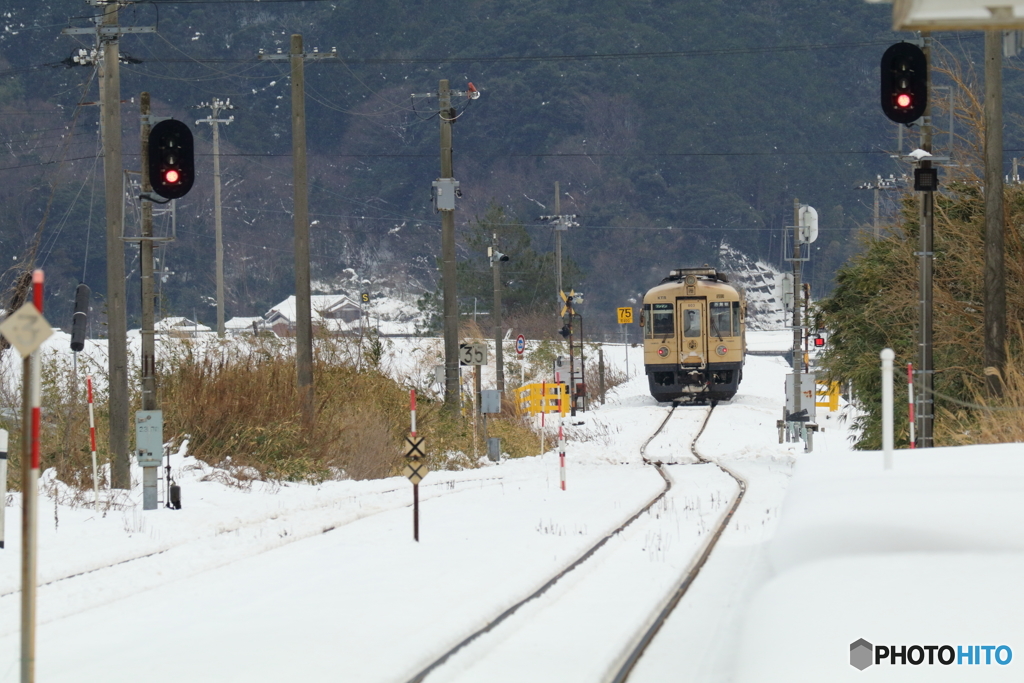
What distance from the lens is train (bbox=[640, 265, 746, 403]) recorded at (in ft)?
124

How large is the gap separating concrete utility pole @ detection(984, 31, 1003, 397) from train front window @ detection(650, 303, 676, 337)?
1939 cm

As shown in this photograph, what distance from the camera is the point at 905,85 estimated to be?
50.2 ft

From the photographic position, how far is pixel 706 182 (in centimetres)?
10938

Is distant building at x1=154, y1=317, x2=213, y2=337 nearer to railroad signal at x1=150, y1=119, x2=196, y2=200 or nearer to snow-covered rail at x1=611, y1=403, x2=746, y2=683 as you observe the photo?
railroad signal at x1=150, y1=119, x2=196, y2=200

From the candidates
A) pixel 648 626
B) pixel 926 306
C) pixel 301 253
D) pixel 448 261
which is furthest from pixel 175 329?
pixel 648 626

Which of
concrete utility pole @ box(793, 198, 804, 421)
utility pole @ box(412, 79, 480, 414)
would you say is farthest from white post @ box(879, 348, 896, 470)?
concrete utility pole @ box(793, 198, 804, 421)

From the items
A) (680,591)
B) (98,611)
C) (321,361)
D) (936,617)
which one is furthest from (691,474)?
(936,617)

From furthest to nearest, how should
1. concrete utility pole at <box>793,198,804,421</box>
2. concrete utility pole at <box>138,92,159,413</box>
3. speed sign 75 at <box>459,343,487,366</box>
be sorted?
concrete utility pole at <box>793,198,804,421</box> < speed sign 75 at <box>459,343,487,366</box> < concrete utility pole at <box>138,92,159,413</box>

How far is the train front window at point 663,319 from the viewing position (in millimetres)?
38031

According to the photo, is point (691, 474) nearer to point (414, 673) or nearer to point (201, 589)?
point (201, 589)

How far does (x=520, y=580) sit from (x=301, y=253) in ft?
44.4

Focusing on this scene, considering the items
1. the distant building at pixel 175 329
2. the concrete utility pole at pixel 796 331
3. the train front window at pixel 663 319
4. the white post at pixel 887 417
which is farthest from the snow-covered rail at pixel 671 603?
the train front window at pixel 663 319

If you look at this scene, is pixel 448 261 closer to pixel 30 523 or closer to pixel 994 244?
pixel 994 244

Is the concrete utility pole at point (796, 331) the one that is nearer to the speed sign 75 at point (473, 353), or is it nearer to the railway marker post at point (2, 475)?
the speed sign 75 at point (473, 353)
